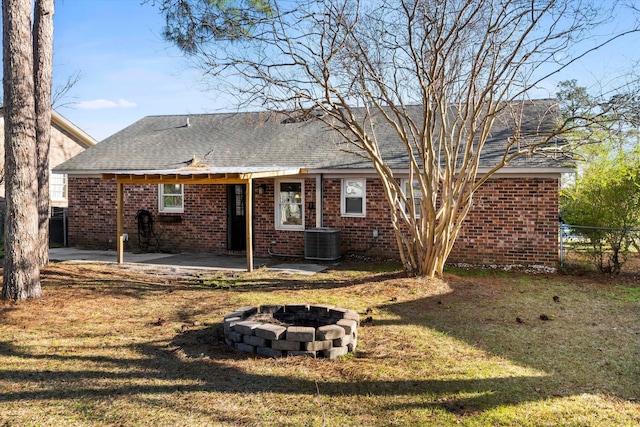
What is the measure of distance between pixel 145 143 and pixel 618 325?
14.4 metres

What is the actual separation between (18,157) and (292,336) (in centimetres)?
521

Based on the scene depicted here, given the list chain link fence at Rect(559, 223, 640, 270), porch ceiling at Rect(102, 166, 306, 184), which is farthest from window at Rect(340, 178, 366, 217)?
chain link fence at Rect(559, 223, 640, 270)

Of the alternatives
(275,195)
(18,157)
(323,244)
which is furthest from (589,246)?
(18,157)

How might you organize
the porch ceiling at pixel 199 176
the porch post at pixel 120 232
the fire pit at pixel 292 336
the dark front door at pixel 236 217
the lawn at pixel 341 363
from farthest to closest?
the dark front door at pixel 236 217, the porch post at pixel 120 232, the porch ceiling at pixel 199 176, the fire pit at pixel 292 336, the lawn at pixel 341 363

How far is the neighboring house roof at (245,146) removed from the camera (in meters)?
12.4

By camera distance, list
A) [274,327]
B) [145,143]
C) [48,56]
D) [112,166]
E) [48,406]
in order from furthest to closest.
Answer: [145,143]
[112,166]
[48,56]
[274,327]
[48,406]

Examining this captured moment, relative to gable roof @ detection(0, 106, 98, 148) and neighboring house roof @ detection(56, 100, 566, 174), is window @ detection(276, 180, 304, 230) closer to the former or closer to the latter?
neighboring house roof @ detection(56, 100, 566, 174)

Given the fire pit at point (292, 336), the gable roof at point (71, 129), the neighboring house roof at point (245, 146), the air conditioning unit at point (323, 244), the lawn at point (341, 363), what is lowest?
the lawn at point (341, 363)

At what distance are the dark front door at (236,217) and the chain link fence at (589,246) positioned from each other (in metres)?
8.15

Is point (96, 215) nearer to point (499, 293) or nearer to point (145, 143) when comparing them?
point (145, 143)

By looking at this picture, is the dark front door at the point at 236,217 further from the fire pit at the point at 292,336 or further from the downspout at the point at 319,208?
the fire pit at the point at 292,336

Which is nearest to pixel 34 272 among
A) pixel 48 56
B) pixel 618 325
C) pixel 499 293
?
pixel 48 56

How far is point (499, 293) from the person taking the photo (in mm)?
8594

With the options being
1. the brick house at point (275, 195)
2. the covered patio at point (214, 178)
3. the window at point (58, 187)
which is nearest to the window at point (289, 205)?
the brick house at point (275, 195)
